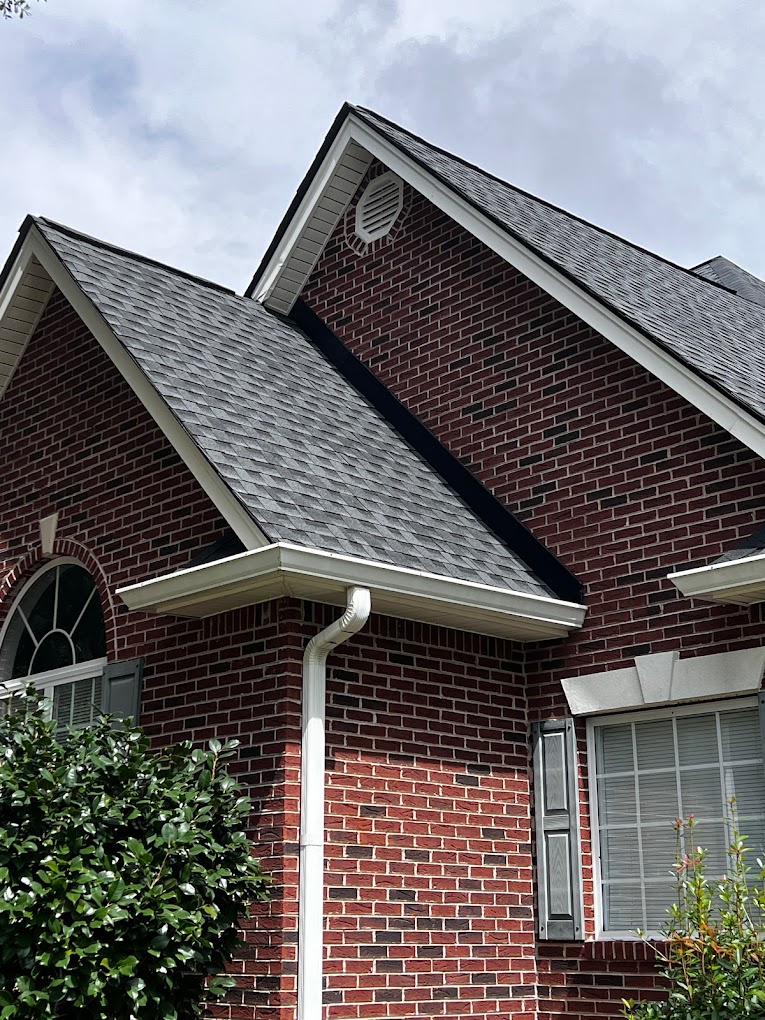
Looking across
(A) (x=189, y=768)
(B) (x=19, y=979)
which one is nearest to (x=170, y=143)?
(A) (x=189, y=768)

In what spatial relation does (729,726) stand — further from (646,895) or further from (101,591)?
(101,591)

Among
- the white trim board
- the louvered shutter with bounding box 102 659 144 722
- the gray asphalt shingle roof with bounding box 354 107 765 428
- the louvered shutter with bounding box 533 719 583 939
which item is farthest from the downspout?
the gray asphalt shingle roof with bounding box 354 107 765 428

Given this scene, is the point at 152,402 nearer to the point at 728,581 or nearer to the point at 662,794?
the point at 728,581

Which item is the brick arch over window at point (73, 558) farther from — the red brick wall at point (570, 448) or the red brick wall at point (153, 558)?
the red brick wall at point (570, 448)

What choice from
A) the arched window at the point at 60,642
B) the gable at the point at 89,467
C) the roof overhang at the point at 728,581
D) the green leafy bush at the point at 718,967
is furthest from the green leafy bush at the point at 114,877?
the roof overhang at the point at 728,581

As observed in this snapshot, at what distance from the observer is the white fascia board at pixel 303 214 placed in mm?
12102

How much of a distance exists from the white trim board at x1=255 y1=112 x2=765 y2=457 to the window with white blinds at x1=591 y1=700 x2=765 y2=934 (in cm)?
186

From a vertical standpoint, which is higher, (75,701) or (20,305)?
(20,305)

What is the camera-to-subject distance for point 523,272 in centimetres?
1019

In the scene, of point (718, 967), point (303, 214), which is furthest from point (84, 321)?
point (718, 967)

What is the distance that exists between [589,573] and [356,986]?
129 inches

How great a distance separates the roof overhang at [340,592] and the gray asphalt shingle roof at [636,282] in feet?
6.54

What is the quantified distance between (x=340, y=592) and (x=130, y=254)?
5.04 meters

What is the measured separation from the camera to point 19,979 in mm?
6465
